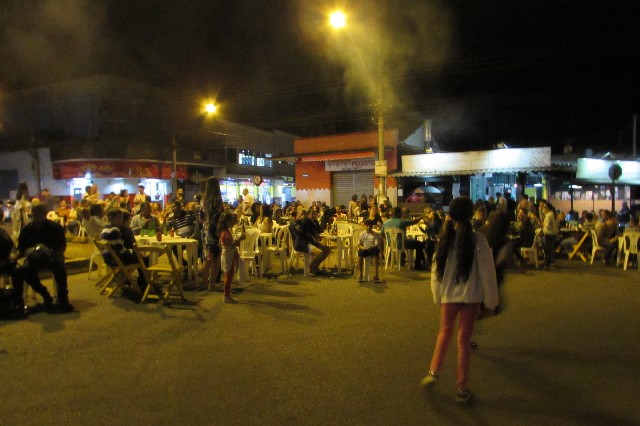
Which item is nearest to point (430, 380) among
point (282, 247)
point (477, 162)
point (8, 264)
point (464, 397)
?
point (464, 397)

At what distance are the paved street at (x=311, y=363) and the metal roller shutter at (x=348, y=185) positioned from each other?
15832 millimetres

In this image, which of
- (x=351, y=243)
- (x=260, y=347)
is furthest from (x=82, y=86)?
(x=260, y=347)

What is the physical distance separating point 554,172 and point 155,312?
18.1 metres

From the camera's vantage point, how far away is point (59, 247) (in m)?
7.31

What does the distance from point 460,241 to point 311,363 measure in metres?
2.04

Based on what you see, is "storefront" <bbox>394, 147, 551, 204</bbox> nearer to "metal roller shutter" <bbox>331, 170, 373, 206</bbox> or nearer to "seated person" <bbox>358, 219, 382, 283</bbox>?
"metal roller shutter" <bbox>331, 170, 373, 206</bbox>

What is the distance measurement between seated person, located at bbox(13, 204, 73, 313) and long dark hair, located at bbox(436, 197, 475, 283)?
18.8ft


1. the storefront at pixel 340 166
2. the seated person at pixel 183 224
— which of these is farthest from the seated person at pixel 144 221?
the storefront at pixel 340 166

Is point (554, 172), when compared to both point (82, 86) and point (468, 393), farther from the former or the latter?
point (82, 86)

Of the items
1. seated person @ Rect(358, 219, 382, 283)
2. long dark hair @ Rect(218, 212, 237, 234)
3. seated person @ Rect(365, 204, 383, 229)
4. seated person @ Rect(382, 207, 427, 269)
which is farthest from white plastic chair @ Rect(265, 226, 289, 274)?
long dark hair @ Rect(218, 212, 237, 234)

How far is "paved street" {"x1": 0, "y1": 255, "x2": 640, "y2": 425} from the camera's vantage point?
378 centimetres

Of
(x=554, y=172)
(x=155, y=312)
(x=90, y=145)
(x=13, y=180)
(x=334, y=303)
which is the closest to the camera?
(x=155, y=312)

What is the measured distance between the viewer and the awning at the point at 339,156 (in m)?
22.4

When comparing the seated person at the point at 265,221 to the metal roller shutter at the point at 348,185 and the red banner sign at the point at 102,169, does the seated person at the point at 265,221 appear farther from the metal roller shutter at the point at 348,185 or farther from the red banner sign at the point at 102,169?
the red banner sign at the point at 102,169
